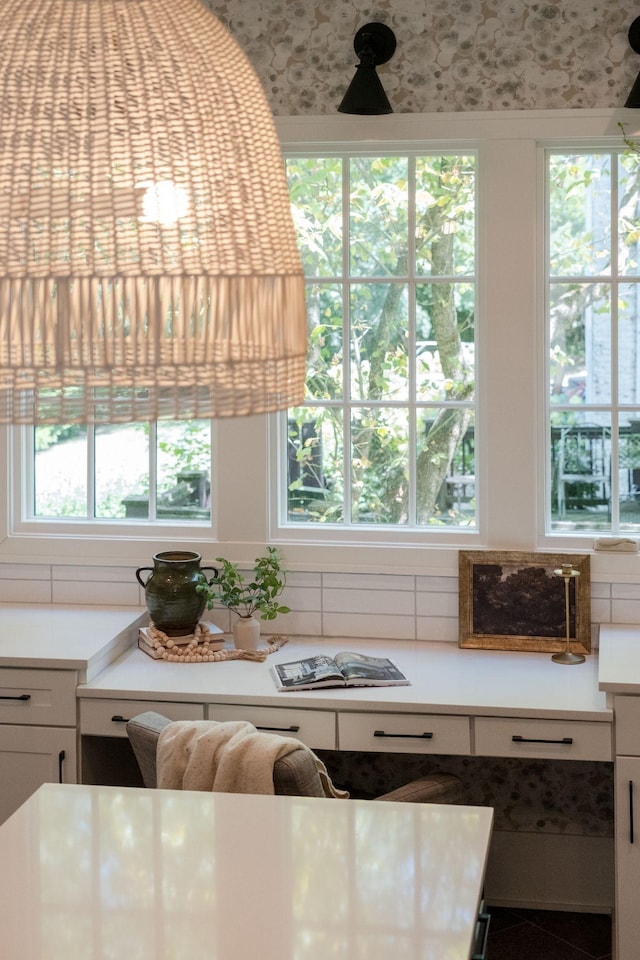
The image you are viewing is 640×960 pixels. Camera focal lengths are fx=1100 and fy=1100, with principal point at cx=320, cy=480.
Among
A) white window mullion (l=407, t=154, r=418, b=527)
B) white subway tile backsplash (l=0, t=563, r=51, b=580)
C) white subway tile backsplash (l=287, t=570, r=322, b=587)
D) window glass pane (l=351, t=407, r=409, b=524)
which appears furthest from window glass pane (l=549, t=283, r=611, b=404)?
white subway tile backsplash (l=0, t=563, r=51, b=580)

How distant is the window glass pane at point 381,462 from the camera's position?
405 cm

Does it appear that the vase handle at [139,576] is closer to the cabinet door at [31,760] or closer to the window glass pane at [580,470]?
the cabinet door at [31,760]

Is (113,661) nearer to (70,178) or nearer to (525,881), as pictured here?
(525,881)

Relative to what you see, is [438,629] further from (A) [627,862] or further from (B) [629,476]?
(A) [627,862]

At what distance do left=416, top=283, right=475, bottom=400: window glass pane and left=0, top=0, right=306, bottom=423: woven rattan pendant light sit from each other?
277cm

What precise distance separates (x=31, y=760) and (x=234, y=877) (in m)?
1.62

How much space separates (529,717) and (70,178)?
2.43 m

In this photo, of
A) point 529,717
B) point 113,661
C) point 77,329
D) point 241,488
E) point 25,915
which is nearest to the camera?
point 77,329

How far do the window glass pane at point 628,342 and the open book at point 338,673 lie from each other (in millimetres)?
1284

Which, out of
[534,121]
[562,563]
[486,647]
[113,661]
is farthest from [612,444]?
[113,661]

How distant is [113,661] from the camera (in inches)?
146

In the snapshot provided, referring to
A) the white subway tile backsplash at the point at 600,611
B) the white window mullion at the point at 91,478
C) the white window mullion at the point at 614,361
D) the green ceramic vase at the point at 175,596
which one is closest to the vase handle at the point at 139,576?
the green ceramic vase at the point at 175,596

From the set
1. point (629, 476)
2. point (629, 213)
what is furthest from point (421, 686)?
point (629, 213)

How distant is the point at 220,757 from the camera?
262cm
